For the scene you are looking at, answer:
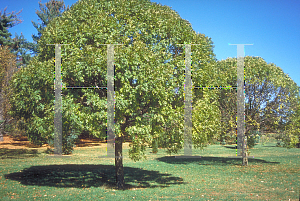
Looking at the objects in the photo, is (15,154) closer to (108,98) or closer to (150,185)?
(150,185)

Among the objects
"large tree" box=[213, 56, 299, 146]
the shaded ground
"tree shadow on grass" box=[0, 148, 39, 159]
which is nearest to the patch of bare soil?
the shaded ground

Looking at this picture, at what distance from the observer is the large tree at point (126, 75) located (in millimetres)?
9891

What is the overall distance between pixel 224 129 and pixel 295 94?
250 inches

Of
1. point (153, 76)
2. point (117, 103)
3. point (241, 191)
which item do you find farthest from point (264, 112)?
point (117, 103)

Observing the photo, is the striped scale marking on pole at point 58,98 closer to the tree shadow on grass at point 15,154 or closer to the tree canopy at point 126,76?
the tree canopy at point 126,76

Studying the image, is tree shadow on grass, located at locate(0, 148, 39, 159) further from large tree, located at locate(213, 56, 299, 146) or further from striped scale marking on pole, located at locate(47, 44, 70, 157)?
large tree, located at locate(213, 56, 299, 146)

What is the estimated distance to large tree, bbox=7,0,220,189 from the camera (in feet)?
32.4

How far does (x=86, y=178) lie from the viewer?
584 inches

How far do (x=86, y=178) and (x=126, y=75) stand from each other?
314 inches

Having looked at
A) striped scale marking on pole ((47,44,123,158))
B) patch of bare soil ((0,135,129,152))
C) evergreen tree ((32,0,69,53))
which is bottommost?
patch of bare soil ((0,135,129,152))

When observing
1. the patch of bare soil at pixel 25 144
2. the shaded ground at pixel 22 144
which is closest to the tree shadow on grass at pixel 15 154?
the patch of bare soil at pixel 25 144

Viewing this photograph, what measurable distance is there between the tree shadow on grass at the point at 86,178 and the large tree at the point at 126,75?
9.14ft

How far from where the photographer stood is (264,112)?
2028 centimetres

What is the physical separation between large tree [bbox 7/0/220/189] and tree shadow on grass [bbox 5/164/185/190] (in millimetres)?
2787
